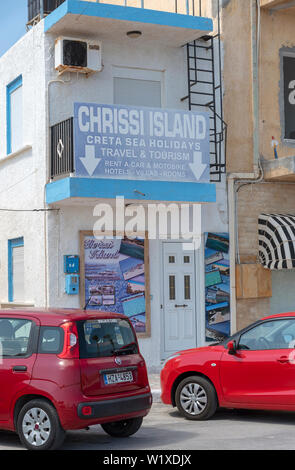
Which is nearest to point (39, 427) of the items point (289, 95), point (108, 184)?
point (108, 184)

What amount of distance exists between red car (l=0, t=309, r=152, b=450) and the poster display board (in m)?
6.03

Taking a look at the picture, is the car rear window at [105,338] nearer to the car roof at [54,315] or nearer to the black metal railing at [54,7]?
the car roof at [54,315]

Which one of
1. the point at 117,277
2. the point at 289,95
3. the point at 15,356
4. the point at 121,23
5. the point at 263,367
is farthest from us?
the point at 289,95

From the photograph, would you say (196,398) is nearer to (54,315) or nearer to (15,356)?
(54,315)

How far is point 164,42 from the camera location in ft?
51.2

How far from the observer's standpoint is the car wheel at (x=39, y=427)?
295 inches

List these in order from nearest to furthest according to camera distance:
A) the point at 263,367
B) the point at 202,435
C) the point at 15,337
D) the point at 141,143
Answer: the point at 15,337
the point at 202,435
the point at 263,367
the point at 141,143

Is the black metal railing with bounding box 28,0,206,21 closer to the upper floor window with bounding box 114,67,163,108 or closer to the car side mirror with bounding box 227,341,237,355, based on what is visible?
the upper floor window with bounding box 114,67,163,108

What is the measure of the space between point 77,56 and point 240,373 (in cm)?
767

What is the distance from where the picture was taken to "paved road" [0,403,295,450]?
7.99 metres

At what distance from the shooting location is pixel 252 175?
16.1 m

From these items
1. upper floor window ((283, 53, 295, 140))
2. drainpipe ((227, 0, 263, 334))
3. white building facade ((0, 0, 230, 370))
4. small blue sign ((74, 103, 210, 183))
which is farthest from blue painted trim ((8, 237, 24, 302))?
upper floor window ((283, 53, 295, 140))

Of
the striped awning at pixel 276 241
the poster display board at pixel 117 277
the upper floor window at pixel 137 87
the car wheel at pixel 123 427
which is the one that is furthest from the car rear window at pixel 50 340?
the striped awning at pixel 276 241
